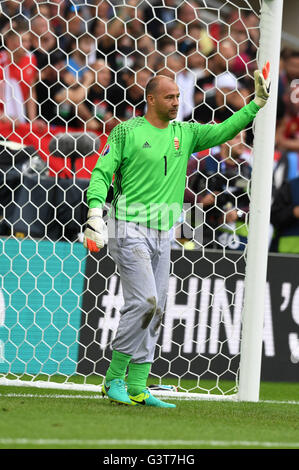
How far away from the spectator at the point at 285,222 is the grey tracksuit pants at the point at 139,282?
341 centimetres

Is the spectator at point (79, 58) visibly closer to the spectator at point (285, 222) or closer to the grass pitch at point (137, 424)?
the spectator at point (285, 222)

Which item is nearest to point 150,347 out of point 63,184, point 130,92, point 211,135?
point 211,135

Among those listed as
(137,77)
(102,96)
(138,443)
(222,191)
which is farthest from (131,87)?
(138,443)

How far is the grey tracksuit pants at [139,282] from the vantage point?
5.47m

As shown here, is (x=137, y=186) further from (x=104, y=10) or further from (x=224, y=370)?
(x=104, y=10)

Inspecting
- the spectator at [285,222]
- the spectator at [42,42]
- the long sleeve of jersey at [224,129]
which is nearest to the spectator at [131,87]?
the spectator at [42,42]

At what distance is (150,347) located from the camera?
5645mm

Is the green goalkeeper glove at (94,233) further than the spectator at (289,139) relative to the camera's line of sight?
No

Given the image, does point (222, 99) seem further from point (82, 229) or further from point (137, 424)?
point (137, 424)

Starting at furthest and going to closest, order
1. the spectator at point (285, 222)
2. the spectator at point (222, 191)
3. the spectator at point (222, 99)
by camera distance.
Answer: the spectator at point (285, 222), the spectator at point (222, 99), the spectator at point (222, 191)

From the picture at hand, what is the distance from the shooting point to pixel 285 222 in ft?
29.5

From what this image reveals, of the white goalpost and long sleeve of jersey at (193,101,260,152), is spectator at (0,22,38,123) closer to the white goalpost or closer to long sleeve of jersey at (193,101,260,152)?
the white goalpost

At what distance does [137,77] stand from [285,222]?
A: 6.37 ft
